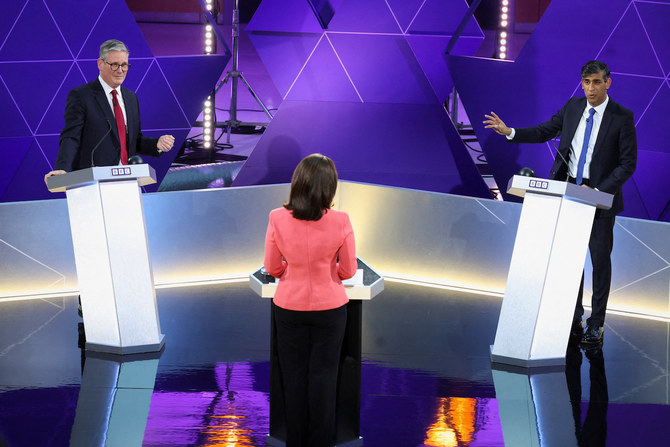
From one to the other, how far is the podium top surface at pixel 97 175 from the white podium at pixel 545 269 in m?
2.04

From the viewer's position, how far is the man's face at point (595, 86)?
4570 mm

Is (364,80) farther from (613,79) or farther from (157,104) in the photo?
(613,79)

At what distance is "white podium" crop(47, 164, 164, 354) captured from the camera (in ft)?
13.9

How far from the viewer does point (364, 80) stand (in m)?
8.96

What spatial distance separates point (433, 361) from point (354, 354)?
128 centimetres

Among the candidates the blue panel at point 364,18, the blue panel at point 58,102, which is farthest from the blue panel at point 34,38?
the blue panel at point 364,18

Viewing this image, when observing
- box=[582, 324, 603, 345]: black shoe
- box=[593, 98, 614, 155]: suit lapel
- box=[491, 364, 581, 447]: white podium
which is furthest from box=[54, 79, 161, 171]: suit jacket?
box=[582, 324, 603, 345]: black shoe

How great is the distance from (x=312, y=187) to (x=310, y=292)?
41 cm

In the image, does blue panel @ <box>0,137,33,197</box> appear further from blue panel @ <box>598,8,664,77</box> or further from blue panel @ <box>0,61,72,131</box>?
blue panel @ <box>598,8,664,77</box>

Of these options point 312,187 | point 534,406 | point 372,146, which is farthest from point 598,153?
point 372,146

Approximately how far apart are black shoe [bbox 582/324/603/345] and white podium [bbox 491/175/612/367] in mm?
426

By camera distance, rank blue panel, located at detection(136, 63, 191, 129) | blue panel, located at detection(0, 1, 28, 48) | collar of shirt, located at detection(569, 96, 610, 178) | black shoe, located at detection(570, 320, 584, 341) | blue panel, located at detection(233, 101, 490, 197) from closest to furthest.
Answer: collar of shirt, located at detection(569, 96, 610, 178)
black shoe, located at detection(570, 320, 584, 341)
blue panel, located at detection(0, 1, 28, 48)
blue panel, located at detection(136, 63, 191, 129)
blue panel, located at detection(233, 101, 490, 197)

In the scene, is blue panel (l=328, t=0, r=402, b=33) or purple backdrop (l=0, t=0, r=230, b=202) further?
blue panel (l=328, t=0, r=402, b=33)

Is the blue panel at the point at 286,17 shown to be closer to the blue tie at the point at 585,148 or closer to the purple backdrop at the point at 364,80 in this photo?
the purple backdrop at the point at 364,80
